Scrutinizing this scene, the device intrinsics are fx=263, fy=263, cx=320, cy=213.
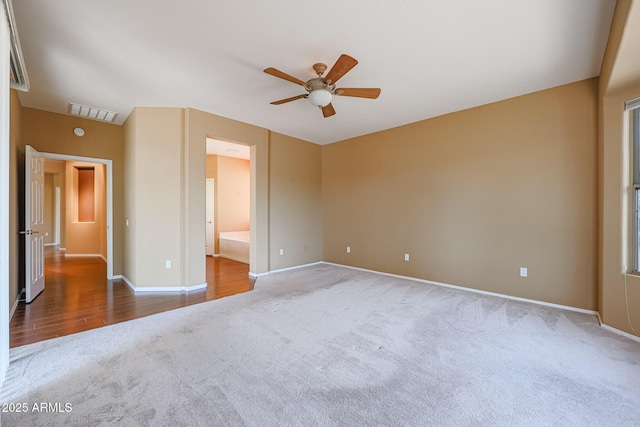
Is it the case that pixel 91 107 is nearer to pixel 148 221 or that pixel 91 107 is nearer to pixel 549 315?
pixel 148 221

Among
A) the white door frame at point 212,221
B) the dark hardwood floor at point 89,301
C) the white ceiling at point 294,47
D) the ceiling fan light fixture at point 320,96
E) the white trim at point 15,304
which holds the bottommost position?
the dark hardwood floor at point 89,301

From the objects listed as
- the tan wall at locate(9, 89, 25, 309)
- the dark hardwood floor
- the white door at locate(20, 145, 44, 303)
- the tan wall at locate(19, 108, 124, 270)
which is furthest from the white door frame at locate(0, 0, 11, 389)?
the tan wall at locate(19, 108, 124, 270)

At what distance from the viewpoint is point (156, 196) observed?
3842mm

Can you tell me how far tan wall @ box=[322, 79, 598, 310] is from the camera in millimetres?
3088

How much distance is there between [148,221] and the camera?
3818 mm

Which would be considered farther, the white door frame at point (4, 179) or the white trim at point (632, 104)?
the white trim at point (632, 104)

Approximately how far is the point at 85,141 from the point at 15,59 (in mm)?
2459

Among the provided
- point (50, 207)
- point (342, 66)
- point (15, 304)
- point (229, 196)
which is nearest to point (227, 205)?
point (229, 196)

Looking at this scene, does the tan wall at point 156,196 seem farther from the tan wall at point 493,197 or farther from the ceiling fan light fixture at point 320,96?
the tan wall at point 493,197

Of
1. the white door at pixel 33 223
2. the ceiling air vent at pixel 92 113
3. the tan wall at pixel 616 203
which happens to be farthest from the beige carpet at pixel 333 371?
the ceiling air vent at pixel 92 113

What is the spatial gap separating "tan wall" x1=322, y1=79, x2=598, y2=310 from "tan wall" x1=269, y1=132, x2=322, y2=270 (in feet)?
3.39

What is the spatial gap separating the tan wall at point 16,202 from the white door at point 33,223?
0.34ft

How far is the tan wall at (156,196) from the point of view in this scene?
12.4ft

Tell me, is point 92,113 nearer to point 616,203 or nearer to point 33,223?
point 33,223
